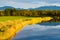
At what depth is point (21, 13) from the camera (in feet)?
372

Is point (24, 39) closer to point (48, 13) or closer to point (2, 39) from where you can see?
point (2, 39)

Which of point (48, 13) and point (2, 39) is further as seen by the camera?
point (48, 13)

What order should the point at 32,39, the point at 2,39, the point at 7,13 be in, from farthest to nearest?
the point at 7,13 → the point at 32,39 → the point at 2,39

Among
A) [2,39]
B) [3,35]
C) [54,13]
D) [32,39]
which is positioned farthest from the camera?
[54,13]

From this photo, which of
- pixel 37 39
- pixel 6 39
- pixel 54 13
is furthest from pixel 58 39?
pixel 54 13

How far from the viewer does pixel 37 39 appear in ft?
91.6

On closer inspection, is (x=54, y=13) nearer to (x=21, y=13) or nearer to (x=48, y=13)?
(x=48, y=13)

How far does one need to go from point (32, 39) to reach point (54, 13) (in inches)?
3622

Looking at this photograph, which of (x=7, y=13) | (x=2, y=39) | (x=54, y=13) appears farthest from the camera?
(x=54, y=13)

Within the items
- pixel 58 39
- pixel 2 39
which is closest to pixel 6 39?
pixel 2 39

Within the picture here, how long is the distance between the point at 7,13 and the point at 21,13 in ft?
27.2

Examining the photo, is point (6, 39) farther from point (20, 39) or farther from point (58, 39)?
point (58, 39)

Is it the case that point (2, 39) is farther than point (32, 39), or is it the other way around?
point (32, 39)

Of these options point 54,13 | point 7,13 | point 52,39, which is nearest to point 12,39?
point 52,39
